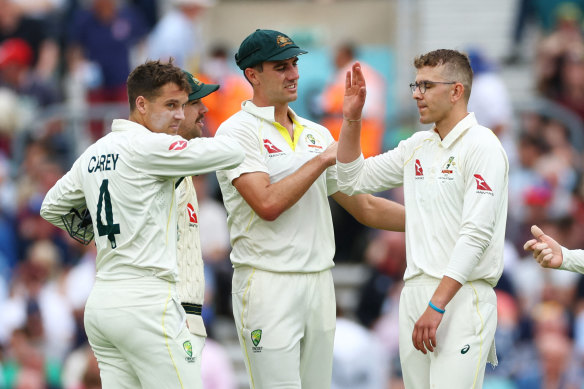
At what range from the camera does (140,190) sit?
20.4 feet

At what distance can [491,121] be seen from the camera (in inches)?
505

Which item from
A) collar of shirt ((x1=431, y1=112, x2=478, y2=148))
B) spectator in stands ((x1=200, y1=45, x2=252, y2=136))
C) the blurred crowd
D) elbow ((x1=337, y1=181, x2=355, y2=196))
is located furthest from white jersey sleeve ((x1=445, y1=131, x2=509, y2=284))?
spectator in stands ((x1=200, y1=45, x2=252, y2=136))

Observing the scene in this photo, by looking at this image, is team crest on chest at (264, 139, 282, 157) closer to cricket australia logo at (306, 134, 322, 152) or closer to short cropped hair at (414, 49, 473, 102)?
cricket australia logo at (306, 134, 322, 152)

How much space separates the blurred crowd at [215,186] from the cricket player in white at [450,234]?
402 cm

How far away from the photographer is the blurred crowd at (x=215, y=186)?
11.1 metres

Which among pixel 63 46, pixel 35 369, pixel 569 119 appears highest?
pixel 63 46

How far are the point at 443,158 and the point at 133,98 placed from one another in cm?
173

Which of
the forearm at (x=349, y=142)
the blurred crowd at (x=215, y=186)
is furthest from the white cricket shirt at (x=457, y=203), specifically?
the blurred crowd at (x=215, y=186)

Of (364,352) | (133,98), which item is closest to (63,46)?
(364,352)

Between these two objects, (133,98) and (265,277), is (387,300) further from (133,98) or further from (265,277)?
(133,98)

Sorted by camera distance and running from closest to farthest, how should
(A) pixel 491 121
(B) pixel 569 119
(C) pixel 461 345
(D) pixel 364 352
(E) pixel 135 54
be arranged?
(C) pixel 461 345
(D) pixel 364 352
(A) pixel 491 121
(B) pixel 569 119
(E) pixel 135 54

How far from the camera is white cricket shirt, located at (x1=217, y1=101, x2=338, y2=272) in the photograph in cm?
680

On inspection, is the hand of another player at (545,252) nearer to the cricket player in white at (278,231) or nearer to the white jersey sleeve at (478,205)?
the white jersey sleeve at (478,205)

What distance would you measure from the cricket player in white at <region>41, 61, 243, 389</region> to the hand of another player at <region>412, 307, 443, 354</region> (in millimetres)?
1184
